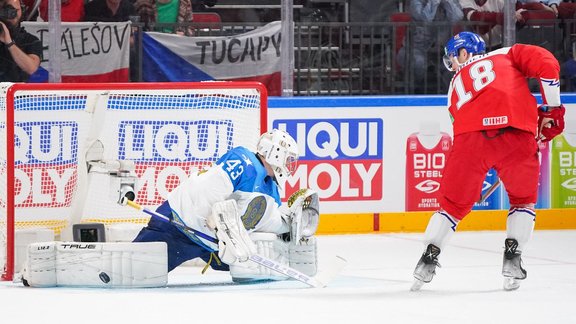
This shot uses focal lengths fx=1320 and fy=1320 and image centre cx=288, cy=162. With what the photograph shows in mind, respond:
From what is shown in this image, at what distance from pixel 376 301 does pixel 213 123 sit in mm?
1906

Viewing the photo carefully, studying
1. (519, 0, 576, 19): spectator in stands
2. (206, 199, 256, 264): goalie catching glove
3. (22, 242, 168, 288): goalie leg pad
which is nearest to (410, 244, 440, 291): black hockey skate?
(206, 199, 256, 264): goalie catching glove

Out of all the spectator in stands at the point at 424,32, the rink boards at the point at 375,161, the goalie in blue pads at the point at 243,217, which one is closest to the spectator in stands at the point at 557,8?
the spectator in stands at the point at 424,32

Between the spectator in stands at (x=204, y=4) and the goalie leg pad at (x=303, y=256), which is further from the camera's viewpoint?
the spectator in stands at (x=204, y=4)

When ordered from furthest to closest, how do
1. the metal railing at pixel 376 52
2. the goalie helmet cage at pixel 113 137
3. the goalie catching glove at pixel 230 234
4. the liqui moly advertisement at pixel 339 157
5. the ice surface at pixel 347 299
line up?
the metal railing at pixel 376 52 < the liqui moly advertisement at pixel 339 157 < the goalie helmet cage at pixel 113 137 < the goalie catching glove at pixel 230 234 < the ice surface at pixel 347 299

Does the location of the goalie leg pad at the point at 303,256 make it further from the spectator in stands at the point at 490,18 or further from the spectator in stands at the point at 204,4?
the spectator in stands at the point at 490,18

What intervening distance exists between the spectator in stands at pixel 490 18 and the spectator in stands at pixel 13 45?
114 inches

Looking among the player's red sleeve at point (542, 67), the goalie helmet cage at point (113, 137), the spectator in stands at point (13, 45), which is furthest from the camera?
the spectator in stands at point (13, 45)

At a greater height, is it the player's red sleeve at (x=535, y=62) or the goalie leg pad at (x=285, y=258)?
the player's red sleeve at (x=535, y=62)

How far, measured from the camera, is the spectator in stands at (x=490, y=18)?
8906mm

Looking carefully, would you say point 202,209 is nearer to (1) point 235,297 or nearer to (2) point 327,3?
(1) point 235,297

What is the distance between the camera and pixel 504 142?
5.84 m

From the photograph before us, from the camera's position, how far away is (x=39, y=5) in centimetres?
823

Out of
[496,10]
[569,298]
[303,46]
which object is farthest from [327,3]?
[569,298]

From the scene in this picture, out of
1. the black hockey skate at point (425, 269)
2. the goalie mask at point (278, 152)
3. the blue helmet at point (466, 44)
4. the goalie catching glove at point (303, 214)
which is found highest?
the blue helmet at point (466, 44)
